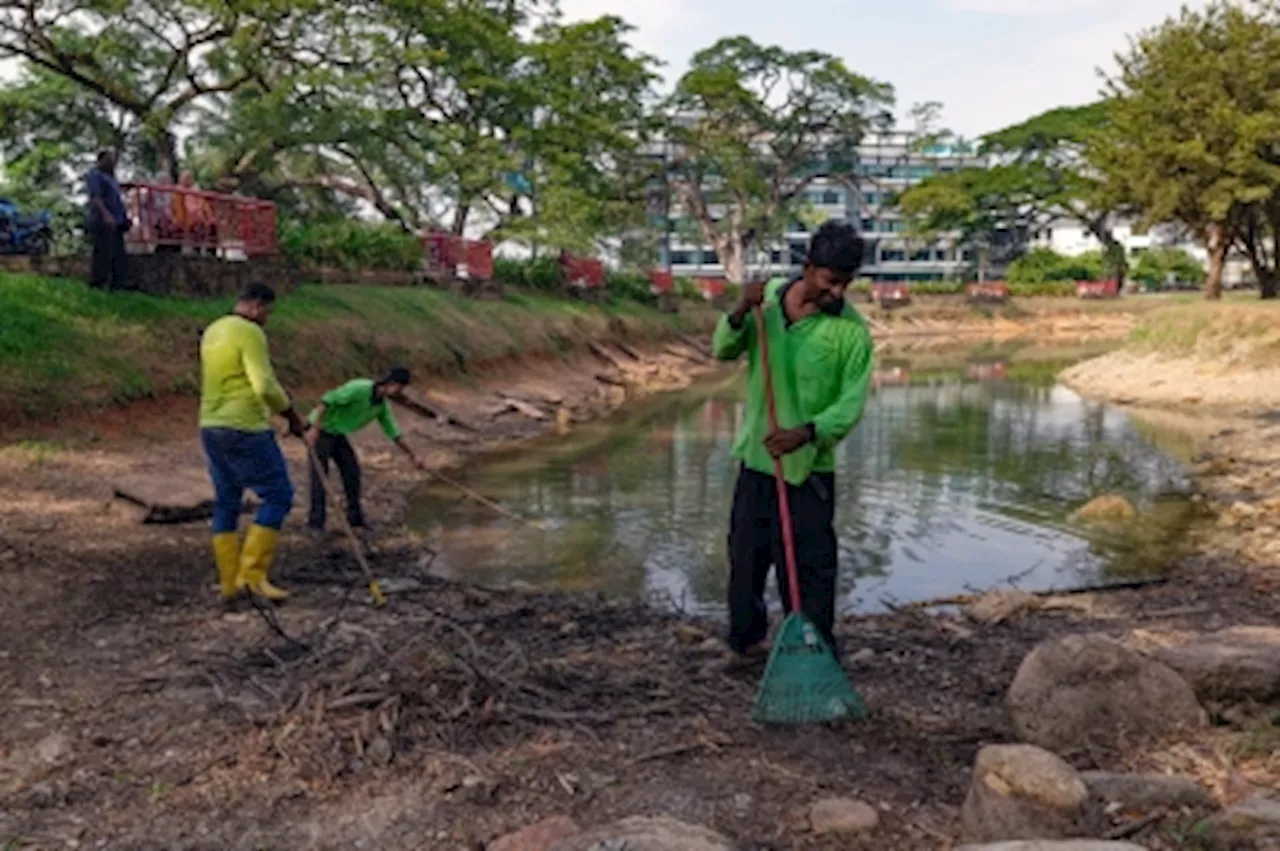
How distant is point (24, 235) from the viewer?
44.0 ft

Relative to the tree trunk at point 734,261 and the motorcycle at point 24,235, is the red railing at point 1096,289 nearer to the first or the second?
the tree trunk at point 734,261

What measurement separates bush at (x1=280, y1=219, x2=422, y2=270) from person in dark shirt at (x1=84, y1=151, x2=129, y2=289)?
15.5ft

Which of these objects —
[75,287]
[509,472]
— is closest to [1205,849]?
[509,472]

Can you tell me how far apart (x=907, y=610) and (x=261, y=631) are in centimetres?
426

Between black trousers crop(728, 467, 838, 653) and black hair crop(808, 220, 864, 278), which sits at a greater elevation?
black hair crop(808, 220, 864, 278)

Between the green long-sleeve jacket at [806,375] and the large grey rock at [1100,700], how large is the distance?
4.22ft

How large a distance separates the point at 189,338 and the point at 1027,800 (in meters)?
11.9

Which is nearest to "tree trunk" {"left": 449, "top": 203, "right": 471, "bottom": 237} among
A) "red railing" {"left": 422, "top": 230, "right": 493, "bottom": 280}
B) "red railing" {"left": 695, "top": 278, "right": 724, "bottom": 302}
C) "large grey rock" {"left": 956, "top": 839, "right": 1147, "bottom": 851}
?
"red railing" {"left": 422, "top": 230, "right": 493, "bottom": 280}

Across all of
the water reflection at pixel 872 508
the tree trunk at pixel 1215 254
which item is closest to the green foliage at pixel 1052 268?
the tree trunk at pixel 1215 254

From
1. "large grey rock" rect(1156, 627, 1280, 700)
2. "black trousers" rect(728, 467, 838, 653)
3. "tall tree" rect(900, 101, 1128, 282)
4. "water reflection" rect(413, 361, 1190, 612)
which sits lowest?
"water reflection" rect(413, 361, 1190, 612)

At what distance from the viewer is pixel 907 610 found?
6977 millimetres

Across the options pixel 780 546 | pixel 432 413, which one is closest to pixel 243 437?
pixel 780 546

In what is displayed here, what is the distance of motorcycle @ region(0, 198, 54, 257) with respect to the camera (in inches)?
514

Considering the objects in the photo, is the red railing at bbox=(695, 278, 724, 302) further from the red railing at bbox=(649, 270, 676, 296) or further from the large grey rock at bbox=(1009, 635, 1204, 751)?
the large grey rock at bbox=(1009, 635, 1204, 751)
